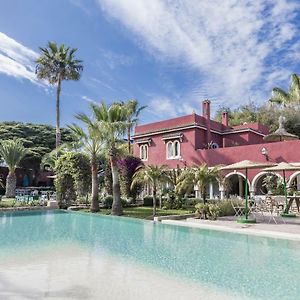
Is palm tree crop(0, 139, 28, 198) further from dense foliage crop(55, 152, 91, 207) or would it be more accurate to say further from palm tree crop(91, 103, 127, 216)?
palm tree crop(91, 103, 127, 216)

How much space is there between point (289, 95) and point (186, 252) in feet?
115

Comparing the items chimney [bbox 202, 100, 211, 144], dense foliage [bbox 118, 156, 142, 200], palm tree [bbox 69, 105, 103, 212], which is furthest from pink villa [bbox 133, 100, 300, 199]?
palm tree [bbox 69, 105, 103, 212]

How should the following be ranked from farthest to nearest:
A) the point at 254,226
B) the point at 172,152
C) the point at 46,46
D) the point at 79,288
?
the point at 46,46 → the point at 172,152 → the point at 254,226 → the point at 79,288

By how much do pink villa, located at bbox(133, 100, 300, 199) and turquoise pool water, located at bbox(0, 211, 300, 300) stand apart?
11.1 metres

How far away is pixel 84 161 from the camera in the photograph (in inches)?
1041

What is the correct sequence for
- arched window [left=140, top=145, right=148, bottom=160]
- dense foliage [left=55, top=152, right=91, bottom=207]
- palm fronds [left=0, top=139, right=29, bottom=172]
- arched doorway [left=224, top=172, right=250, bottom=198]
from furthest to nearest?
palm fronds [left=0, top=139, right=29, bottom=172]
arched window [left=140, top=145, right=148, bottom=160]
arched doorway [left=224, top=172, right=250, bottom=198]
dense foliage [left=55, top=152, right=91, bottom=207]

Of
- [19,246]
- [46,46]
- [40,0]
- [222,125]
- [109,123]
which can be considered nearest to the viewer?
[19,246]

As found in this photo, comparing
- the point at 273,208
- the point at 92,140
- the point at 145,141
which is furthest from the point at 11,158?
the point at 273,208

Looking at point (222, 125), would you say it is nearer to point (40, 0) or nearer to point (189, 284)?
point (40, 0)

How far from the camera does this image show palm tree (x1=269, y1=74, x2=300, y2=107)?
39056mm

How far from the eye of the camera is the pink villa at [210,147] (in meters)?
24.0

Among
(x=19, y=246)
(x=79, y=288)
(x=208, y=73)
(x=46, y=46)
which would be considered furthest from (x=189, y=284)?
(x=46, y=46)

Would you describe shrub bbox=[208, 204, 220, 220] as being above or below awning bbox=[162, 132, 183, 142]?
below

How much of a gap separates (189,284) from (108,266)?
240cm
